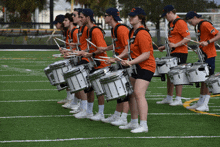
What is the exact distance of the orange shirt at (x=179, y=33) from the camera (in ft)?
25.3

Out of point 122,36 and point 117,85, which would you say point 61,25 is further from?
point 117,85

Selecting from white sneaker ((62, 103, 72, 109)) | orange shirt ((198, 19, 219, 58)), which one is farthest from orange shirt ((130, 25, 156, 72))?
white sneaker ((62, 103, 72, 109))

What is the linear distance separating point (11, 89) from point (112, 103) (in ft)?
10.4

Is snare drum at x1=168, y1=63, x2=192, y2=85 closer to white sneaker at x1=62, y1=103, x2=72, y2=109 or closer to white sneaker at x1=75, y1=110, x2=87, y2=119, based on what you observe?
white sneaker at x1=75, y1=110, x2=87, y2=119

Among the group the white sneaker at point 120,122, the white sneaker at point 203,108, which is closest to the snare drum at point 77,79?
the white sneaker at point 120,122

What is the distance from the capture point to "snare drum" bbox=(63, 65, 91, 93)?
630cm

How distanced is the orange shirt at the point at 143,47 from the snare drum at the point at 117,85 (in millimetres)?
341

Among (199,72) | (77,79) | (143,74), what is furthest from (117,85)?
(199,72)

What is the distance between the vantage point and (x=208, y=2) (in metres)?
42.9

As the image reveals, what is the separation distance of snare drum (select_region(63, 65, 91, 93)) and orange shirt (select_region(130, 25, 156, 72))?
39.5 inches

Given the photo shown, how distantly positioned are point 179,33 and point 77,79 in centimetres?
256

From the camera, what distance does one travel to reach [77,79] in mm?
6301

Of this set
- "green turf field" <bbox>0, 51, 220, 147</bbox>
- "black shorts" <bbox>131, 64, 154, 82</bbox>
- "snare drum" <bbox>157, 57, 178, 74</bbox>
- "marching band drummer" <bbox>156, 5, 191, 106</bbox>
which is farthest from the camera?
"marching band drummer" <bbox>156, 5, 191, 106</bbox>

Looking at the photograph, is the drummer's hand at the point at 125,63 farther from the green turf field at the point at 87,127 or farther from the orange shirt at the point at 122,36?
the green turf field at the point at 87,127
